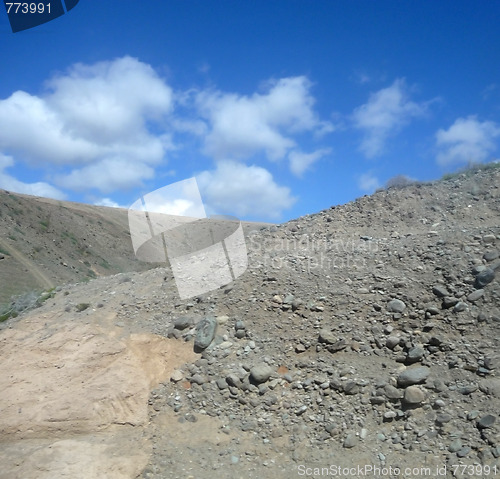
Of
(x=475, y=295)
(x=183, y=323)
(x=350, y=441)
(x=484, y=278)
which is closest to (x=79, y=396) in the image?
(x=183, y=323)

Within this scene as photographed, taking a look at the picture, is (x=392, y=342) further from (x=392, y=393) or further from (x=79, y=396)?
(x=79, y=396)

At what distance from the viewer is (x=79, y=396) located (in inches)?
268

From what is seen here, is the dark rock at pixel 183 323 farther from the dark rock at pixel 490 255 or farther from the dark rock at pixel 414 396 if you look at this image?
the dark rock at pixel 490 255

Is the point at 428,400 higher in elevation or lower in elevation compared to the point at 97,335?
lower

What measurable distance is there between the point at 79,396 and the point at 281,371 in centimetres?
305

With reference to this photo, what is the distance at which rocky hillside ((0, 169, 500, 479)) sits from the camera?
547 centimetres

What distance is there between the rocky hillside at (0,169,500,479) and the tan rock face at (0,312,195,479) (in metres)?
0.02

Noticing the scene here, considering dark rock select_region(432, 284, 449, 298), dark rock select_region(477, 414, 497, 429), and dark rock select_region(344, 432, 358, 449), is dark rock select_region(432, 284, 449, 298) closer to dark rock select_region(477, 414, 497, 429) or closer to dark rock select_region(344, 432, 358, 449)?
dark rock select_region(477, 414, 497, 429)

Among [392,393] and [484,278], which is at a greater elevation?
[484,278]

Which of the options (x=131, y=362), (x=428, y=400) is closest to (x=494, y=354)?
(x=428, y=400)

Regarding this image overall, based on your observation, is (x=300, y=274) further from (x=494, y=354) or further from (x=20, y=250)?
(x=20, y=250)

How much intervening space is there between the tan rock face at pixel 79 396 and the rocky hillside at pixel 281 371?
0.08ft

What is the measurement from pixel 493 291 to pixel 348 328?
7.16 ft

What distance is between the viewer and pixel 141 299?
8.93 metres
